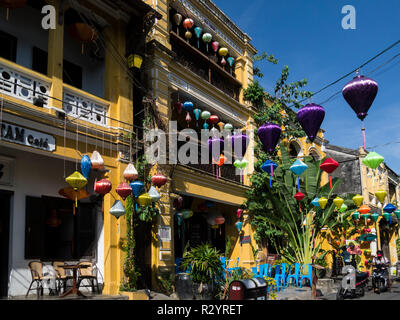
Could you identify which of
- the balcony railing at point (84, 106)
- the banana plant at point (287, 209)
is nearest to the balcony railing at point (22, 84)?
the balcony railing at point (84, 106)

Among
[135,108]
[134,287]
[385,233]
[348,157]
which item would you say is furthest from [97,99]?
[385,233]

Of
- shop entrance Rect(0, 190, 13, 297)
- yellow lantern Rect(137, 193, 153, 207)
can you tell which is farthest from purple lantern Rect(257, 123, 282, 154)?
shop entrance Rect(0, 190, 13, 297)

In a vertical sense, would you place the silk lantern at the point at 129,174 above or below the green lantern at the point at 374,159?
below

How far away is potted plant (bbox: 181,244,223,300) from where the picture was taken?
1042 centimetres

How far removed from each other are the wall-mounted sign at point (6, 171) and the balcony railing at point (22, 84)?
157 cm

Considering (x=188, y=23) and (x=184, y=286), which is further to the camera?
(x=188, y=23)

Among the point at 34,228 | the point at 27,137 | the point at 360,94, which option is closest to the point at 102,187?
the point at 27,137

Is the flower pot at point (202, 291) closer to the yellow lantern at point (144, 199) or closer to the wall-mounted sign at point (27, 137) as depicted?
the yellow lantern at point (144, 199)

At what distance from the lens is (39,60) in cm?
1030

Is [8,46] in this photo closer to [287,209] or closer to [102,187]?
[102,187]

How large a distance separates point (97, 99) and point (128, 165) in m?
1.84

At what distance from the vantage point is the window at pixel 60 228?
9461mm

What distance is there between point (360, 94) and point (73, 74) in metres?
7.40

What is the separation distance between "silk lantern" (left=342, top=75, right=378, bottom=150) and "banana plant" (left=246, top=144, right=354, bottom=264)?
789 cm
